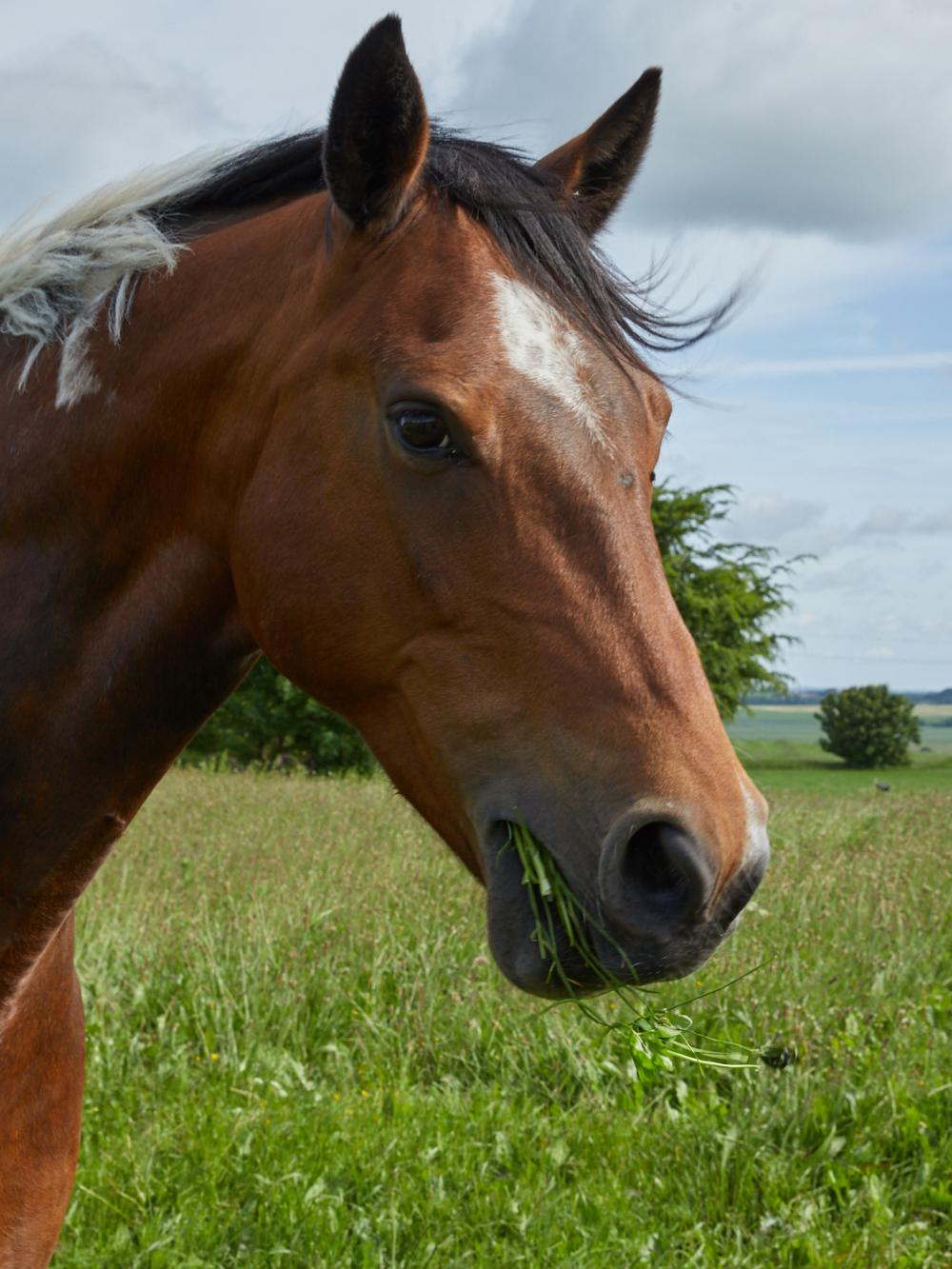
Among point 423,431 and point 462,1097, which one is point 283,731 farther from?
point 423,431

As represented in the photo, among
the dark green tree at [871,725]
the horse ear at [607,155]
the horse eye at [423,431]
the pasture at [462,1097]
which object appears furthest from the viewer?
the dark green tree at [871,725]

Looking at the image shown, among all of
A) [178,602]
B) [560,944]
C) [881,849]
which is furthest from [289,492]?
[881,849]

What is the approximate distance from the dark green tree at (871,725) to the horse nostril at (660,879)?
4683 centimetres

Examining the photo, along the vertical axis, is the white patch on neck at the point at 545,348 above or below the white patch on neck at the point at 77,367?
above

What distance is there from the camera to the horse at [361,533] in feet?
5.58

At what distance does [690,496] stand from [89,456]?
80.0ft

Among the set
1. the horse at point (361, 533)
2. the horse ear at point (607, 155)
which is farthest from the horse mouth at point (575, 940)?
the horse ear at point (607, 155)

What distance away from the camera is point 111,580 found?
2061mm

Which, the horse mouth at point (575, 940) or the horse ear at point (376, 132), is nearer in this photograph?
the horse mouth at point (575, 940)

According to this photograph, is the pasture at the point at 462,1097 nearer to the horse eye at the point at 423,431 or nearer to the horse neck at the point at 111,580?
the horse neck at the point at 111,580

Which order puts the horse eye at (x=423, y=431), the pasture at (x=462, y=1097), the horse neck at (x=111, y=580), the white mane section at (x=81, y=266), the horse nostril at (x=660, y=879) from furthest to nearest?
the pasture at (x=462, y=1097) < the white mane section at (x=81, y=266) < the horse neck at (x=111, y=580) < the horse eye at (x=423, y=431) < the horse nostril at (x=660, y=879)

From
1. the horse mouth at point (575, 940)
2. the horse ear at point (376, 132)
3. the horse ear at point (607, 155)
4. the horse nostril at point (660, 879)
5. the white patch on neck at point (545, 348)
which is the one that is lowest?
the horse mouth at point (575, 940)

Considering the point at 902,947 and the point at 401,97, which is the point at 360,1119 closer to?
the point at 902,947

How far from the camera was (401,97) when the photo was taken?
1.93 metres
